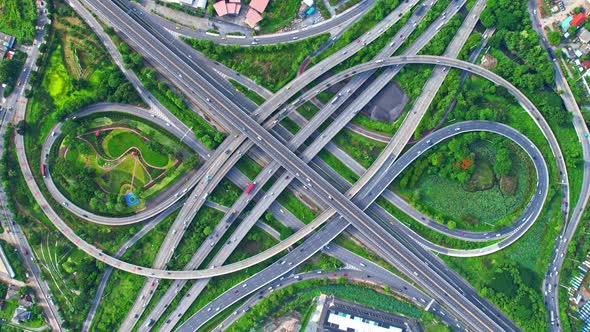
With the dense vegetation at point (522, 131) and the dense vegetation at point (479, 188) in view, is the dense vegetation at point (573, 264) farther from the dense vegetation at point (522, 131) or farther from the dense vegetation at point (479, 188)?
the dense vegetation at point (479, 188)

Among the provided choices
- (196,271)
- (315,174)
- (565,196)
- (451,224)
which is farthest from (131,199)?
(565,196)

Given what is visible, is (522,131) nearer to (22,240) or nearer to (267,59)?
(267,59)

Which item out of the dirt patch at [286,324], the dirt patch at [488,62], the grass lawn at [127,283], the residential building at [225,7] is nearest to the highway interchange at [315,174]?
the grass lawn at [127,283]

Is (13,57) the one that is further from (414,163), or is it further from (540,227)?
(540,227)

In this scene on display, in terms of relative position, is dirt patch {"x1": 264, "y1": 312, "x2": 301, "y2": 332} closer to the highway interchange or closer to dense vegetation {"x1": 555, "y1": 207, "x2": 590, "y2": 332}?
the highway interchange

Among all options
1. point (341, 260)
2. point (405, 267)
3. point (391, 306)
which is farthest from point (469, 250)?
point (341, 260)
